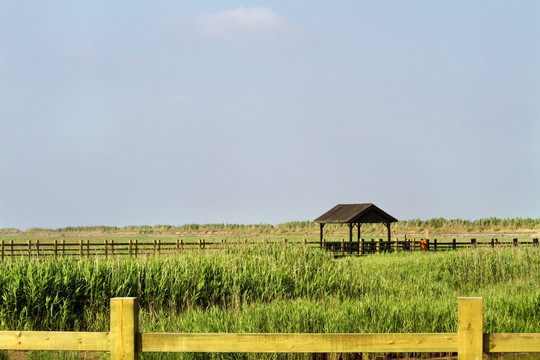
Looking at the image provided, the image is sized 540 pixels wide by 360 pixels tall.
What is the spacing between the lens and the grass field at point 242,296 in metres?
9.84

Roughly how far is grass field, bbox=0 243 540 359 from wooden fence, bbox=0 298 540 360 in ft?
13.8

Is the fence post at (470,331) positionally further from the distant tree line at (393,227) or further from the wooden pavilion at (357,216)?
the distant tree line at (393,227)

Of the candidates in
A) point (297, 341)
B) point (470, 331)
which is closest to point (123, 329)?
point (297, 341)

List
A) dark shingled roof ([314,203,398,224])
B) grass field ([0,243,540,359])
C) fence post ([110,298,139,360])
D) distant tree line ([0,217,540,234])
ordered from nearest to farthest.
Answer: fence post ([110,298,139,360]) → grass field ([0,243,540,359]) → dark shingled roof ([314,203,398,224]) → distant tree line ([0,217,540,234])

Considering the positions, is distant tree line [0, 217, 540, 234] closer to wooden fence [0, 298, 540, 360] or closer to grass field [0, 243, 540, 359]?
grass field [0, 243, 540, 359]

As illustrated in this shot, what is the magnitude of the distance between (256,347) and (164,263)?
9.06m

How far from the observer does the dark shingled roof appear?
36.2 metres

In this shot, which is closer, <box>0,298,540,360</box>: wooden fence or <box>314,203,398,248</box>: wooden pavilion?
<box>0,298,540,360</box>: wooden fence

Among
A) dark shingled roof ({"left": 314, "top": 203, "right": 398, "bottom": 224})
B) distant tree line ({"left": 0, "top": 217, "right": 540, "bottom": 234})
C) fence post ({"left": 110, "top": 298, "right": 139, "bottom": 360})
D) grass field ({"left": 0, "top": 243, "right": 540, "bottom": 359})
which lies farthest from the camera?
distant tree line ({"left": 0, "top": 217, "right": 540, "bottom": 234})

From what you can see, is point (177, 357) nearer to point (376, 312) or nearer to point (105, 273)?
point (376, 312)

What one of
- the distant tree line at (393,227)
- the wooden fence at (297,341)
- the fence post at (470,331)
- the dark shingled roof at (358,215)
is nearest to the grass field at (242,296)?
the wooden fence at (297,341)

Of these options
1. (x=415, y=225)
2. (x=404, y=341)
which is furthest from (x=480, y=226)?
(x=404, y=341)

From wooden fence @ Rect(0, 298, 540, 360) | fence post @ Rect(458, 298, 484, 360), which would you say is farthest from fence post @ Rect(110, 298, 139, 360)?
fence post @ Rect(458, 298, 484, 360)

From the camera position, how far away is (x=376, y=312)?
396 inches
